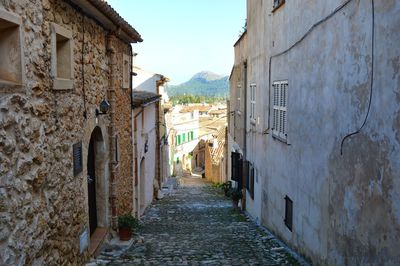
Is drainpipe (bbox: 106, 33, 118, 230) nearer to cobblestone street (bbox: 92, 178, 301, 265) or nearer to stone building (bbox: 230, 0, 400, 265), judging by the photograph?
cobblestone street (bbox: 92, 178, 301, 265)

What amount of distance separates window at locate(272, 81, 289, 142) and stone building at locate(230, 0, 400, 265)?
0.02m

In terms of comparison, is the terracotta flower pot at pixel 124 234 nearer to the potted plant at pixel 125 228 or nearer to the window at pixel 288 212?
the potted plant at pixel 125 228

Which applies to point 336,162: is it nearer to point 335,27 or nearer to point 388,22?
point 335,27

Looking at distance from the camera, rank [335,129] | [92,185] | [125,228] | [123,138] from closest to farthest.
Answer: [335,129] → [92,185] → [125,228] → [123,138]

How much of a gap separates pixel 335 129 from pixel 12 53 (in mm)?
4237

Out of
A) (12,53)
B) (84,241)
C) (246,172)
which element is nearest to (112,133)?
(84,241)

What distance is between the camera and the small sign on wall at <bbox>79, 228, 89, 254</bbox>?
22.0ft

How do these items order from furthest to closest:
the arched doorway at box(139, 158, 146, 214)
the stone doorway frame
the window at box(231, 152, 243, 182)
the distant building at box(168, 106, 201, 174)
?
the distant building at box(168, 106, 201, 174)
the window at box(231, 152, 243, 182)
the arched doorway at box(139, 158, 146, 214)
the stone doorway frame

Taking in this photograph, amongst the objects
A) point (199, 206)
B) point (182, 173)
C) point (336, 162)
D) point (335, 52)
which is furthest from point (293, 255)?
point (182, 173)

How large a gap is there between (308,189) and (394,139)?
3431 mm

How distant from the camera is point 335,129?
6.12 meters

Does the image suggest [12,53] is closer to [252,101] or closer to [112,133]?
[112,133]

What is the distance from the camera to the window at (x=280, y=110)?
962 cm

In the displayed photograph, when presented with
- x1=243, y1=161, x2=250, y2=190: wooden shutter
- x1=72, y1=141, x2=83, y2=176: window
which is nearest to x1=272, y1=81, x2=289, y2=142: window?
x1=72, y1=141, x2=83, y2=176: window
